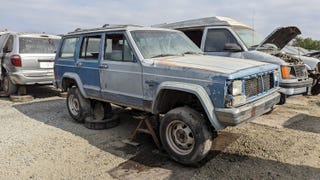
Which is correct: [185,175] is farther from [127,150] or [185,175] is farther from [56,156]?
[56,156]

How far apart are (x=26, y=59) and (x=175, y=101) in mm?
5680

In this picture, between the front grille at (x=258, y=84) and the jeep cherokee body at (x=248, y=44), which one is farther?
the jeep cherokee body at (x=248, y=44)

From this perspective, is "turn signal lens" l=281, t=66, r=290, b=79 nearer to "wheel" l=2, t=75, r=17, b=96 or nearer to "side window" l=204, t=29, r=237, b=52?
"side window" l=204, t=29, r=237, b=52

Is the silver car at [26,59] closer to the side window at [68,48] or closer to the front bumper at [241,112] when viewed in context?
the side window at [68,48]

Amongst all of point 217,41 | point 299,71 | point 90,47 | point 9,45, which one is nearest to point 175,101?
point 90,47

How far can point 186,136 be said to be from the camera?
13.6 feet

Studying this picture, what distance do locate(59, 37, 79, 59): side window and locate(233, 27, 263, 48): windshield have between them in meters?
3.87

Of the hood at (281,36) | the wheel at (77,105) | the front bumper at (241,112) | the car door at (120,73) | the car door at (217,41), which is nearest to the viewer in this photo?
the front bumper at (241,112)

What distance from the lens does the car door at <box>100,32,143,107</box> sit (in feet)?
15.5

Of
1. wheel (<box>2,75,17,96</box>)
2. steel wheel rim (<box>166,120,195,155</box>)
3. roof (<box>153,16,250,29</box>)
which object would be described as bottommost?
steel wheel rim (<box>166,120,195,155</box>)

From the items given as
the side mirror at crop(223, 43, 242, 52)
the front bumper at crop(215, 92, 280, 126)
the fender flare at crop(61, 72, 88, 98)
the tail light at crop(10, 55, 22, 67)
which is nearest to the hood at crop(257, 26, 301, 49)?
the side mirror at crop(223, 43, 242, 52)

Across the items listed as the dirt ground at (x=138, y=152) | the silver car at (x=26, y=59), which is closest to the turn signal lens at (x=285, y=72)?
the dirt ground at (x=138, y=152)

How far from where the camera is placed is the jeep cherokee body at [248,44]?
21.3 ft

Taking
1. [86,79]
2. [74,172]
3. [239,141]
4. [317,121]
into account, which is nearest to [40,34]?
[86,79]
